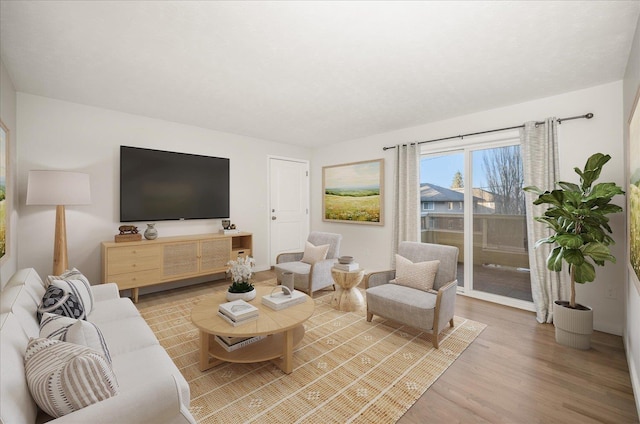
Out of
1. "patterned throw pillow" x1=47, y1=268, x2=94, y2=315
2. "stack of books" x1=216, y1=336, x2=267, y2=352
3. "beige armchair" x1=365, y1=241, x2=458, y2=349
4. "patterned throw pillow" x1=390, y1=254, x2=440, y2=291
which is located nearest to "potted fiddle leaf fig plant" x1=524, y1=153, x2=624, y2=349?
"beige armchair" x1=365, y1=241, x2=458, y2=349

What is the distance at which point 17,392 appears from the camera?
0.96 meters

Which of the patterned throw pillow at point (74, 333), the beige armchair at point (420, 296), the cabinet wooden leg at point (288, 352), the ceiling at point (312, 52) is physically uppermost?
the ceiling at point (312, 52)

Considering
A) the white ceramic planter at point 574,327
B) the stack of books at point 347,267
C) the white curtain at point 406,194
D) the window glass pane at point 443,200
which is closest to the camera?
the white ceramic planter at point 574,327

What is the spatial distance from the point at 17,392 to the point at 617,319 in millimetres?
4398

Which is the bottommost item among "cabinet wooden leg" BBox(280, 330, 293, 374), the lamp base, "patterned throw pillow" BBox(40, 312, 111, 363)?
"cabinet wooden leg" BBox(280, 330, 293, 374)

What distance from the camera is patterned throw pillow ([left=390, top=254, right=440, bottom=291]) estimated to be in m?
2.89

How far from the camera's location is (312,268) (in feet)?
12.2

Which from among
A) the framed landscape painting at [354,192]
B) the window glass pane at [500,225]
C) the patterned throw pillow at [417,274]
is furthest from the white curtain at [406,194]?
the patterned throw pillow at [417,274]

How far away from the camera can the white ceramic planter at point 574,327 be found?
2475 millimetres

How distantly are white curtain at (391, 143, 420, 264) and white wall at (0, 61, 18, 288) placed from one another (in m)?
4.40

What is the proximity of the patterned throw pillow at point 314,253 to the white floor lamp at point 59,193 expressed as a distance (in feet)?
8.91

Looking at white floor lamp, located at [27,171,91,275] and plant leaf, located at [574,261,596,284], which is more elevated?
white floor lamp, located at [27,171,91,275]

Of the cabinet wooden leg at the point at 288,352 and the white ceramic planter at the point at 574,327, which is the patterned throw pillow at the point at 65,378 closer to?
the cabinet wooden leg at the point at 288,352

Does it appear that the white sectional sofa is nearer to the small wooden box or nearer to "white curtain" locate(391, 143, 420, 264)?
the small wooden box
